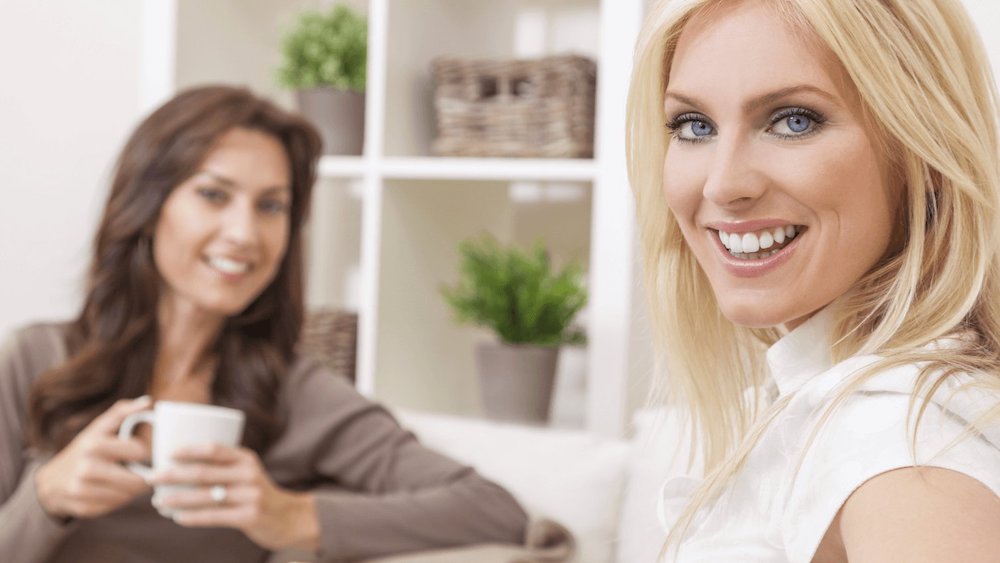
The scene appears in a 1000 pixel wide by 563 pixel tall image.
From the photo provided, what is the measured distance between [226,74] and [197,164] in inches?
25.8

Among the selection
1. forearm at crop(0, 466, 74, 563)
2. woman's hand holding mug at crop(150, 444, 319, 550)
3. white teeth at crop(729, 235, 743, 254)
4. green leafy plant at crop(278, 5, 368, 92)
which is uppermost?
green leafy plant at crop(278, 5, 368, 92)

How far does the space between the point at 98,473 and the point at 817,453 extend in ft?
3.79

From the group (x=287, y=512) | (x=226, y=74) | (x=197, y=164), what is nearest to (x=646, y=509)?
(x=287, y=512)

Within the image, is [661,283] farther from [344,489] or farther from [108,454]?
[344,489]

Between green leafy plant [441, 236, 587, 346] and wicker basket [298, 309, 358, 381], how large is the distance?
0.25 metres

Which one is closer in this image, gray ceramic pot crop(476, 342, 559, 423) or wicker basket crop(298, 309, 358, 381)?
gray ceramic pot crop(476, 342, 559, 423)

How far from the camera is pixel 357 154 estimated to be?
229cm

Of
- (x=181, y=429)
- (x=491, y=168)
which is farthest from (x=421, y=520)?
(x=491, y=168)

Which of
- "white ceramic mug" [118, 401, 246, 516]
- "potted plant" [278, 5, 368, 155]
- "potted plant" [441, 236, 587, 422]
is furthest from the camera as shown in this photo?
"potted plant" [278, 5, 368, 155]

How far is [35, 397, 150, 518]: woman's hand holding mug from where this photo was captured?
1.51 meters

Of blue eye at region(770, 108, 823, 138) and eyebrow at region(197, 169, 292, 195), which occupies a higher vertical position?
blue eye at region(770, 108, 823, 138)

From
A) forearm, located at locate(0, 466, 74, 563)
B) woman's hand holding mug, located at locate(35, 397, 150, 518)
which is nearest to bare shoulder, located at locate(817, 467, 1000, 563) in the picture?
woman's hand holding mug, located at locate(35, 397, 150, 518)

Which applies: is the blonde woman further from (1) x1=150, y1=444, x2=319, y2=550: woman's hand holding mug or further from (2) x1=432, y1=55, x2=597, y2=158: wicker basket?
(2) x1=432, y1=55, x2=597, y2=158: wicker basket

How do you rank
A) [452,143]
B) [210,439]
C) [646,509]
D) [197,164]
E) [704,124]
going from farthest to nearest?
[452,143]
[197,164]
[646,509]
[210,439]
[704,124]
